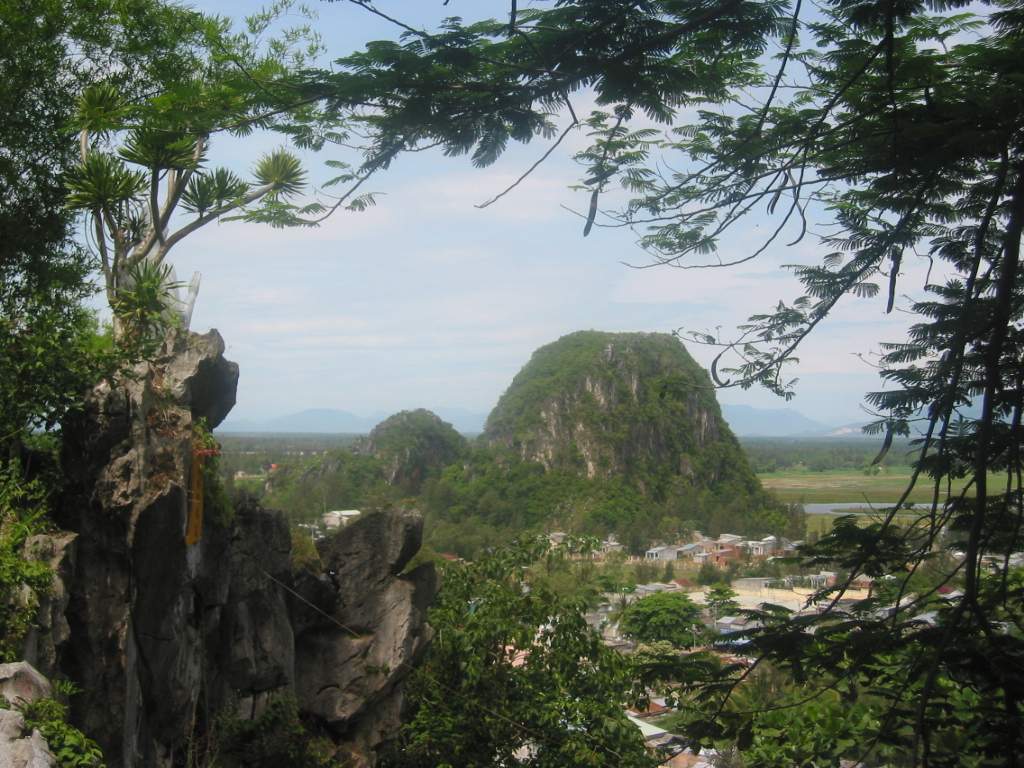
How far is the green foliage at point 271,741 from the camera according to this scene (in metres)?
5.24

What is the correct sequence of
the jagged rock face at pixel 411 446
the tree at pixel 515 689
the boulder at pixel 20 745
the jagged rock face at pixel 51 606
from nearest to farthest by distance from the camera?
the boulder at pixel 20 745 < the jagged rock face at pixel 51 606 < the tree at pixel 515 689 < the jagged rock face at pixel 411 446

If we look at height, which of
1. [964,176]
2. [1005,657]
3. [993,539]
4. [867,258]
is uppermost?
[964,176]

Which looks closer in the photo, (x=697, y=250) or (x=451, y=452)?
(x=697, y=250)

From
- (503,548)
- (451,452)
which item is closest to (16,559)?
(503,548)

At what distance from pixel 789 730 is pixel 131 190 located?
14.3 feet

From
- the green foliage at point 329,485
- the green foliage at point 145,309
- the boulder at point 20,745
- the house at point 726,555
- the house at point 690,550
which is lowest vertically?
the house at point 690,550

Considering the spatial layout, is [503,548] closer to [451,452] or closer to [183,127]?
[183,127]

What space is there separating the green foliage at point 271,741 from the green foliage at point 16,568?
1923 mm

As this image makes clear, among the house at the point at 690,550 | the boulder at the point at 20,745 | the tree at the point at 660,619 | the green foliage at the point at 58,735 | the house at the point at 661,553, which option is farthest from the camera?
the house at the point at 661,553

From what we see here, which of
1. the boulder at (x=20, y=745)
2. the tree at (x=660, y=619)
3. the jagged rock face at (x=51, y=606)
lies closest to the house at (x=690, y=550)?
the tree at (x=660, y=619)

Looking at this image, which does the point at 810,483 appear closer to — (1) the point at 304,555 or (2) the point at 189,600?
(1) the point at 304,555

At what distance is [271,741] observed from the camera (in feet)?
18.0

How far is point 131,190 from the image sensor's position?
16.0 feet

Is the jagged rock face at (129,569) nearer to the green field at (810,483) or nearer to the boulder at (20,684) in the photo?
the boulder at (20,684)
